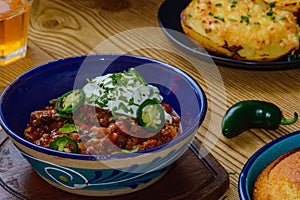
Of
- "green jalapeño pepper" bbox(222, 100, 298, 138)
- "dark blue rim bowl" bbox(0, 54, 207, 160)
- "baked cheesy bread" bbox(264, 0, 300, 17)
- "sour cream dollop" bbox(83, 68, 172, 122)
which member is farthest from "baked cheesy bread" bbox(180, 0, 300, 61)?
"sour cream dollop" bbox(83, 68, 172, 122)

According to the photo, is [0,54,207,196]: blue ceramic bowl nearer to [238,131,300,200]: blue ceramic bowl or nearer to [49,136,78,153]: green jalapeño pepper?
[49,136,78,153]: green jalapeño pepper

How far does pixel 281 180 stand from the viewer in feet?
4.85

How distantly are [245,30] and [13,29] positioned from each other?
3.10 feet

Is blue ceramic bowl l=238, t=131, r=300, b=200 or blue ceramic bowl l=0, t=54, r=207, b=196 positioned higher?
blue ceramic bowl l=238, t=131, r=300, b=200

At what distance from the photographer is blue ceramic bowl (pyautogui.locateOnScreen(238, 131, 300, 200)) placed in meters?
1.50

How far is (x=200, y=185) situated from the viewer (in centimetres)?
171

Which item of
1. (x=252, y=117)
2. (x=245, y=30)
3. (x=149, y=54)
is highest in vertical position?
(x=245, y=30)

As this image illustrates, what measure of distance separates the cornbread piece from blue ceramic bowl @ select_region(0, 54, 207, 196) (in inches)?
9.2

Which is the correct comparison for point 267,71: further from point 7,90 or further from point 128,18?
point 7,90

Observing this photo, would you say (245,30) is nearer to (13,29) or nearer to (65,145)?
(13,29)

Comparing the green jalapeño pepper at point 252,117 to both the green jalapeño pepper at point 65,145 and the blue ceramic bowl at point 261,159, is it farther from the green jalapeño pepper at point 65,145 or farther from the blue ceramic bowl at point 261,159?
the green jalapeño pepper at point 65,145

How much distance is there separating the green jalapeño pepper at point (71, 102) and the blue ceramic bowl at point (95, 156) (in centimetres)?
15

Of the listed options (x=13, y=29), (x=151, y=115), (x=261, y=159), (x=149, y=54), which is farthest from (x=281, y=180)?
(x=13, y=29)

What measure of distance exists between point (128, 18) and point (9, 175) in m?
1.40
